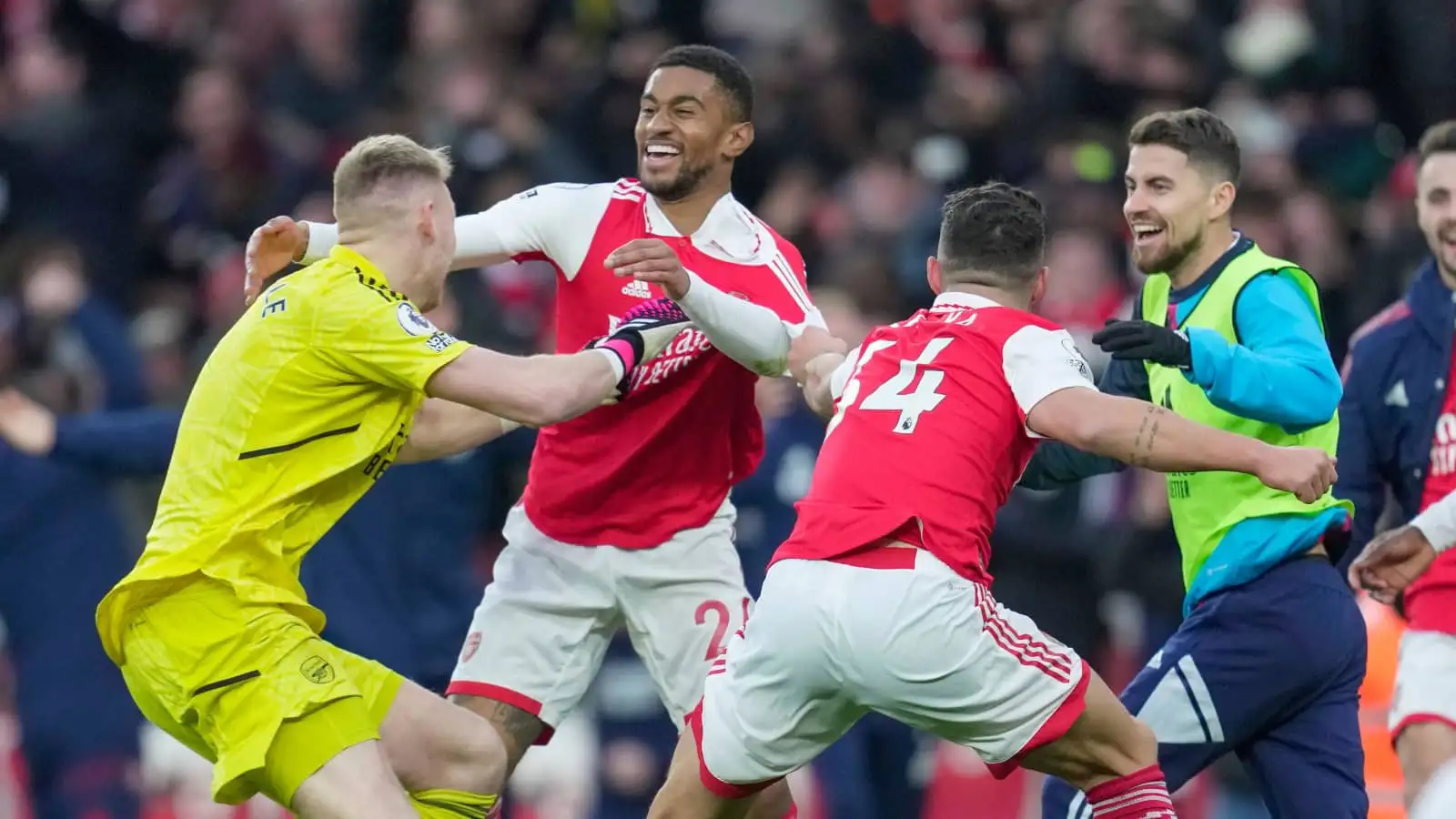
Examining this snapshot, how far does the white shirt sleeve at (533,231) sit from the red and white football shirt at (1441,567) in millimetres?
2896

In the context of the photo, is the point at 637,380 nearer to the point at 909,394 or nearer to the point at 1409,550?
the point at 909,394

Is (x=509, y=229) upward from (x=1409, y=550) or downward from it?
upward

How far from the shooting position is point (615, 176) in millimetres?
13477

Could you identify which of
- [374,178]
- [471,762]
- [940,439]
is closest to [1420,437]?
[940,439]

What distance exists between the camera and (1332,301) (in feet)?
Result: 37.5

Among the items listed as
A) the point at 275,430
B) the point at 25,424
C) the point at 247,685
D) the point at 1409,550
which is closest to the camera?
the point at 247,685

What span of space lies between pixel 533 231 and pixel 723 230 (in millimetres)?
619

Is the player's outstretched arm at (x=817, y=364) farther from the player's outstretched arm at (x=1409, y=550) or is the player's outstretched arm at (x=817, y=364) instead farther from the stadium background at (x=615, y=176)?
the stadium background at (x=615, y=176)

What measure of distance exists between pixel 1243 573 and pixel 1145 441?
3.36ft

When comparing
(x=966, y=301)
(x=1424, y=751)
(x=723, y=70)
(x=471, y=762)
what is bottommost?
(x=1424, y=751)

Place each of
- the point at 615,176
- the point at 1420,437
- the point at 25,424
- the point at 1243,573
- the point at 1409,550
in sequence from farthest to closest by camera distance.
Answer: the point at 615,176 → the point at 25,424 → the point at 1420,437 → the point at 1409,550 → the point at 1243,573

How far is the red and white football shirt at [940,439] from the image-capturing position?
6.04 m

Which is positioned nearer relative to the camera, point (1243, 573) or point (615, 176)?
point (1243, 573)

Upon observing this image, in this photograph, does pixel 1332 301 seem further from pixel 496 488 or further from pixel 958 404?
pixel 958 404
